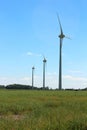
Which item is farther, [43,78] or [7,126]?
[43,78]

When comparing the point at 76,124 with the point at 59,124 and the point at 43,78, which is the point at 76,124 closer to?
the point at 59,124

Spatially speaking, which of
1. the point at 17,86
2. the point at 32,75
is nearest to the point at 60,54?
the point at 32,75

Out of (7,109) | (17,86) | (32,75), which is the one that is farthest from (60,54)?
(17,86)

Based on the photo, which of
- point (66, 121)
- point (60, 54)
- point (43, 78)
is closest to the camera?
point (66, 121)

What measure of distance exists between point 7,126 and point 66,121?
274cm

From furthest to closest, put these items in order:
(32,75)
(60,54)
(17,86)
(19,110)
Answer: (17,86) → (32,75) → (60,54) → (19,110)

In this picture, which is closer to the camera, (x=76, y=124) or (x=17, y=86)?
(x=76, y=124)

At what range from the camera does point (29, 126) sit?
17.9 meters

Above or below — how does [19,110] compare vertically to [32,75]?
below

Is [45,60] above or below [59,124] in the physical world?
above

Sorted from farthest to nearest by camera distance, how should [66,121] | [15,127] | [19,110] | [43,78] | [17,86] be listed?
[17,86] → [43,78] → [19,110] → [66,121] → [15,127]

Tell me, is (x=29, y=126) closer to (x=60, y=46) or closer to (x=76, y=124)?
(x=76, y=124)

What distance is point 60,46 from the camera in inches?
2817

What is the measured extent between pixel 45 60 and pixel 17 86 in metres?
35.6
